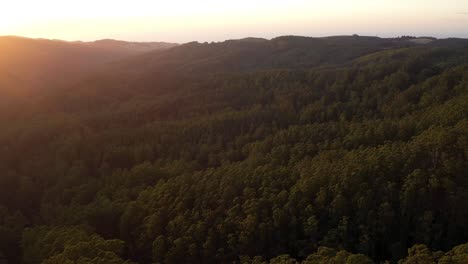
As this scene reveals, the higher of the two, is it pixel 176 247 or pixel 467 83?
pixel 467 83

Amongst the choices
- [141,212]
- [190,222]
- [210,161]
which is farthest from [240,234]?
[210,161]

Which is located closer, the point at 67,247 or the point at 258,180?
the point at 67,247

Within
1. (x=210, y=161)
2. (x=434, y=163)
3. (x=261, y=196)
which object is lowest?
(x=210, y=161)

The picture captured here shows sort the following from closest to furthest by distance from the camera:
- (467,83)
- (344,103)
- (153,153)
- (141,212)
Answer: (141,212) → (467,83) → (153,153) → (344,103)

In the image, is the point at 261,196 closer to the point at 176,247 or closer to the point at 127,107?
the point at 176,247

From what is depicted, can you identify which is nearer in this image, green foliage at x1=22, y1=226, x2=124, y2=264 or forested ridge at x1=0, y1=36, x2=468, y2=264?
green foliage at x1=22, y1=226, x2=124, y2=264

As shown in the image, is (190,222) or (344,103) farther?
(344,103)

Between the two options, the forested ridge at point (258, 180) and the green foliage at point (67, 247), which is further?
the forested ridge at point (258, 180)

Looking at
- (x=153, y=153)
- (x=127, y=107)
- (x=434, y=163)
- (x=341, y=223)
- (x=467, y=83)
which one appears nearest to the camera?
(x=341, y=223)
